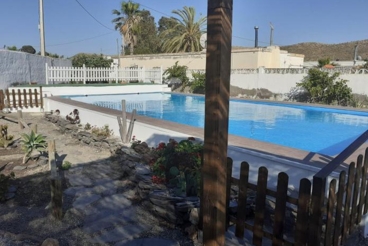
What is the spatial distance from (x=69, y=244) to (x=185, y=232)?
3.81ft

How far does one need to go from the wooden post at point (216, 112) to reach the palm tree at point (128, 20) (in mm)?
30995

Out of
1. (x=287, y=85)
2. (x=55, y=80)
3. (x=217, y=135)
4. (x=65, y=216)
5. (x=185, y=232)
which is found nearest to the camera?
(x=217, y=135)

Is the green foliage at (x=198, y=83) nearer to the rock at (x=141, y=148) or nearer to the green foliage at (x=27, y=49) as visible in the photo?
the rock at (x=141, y=148)

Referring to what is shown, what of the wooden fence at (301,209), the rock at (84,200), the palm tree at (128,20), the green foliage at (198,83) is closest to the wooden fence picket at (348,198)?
the wooden fence at (301,209)

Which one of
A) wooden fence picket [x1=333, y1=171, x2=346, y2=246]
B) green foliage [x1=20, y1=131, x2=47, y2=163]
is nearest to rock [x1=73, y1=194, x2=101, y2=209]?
green foliage [x1=20, y1=131, x2=47, y2=163]

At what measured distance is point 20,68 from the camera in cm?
1619

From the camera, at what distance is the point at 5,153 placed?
252 inches

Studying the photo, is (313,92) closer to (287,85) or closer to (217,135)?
(287,85)

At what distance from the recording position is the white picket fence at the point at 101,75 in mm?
17953

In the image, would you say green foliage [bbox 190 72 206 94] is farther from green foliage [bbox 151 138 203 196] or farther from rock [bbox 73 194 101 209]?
rock [bbox 73 194 101 209]

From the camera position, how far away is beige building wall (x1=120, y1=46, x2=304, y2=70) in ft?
69.7

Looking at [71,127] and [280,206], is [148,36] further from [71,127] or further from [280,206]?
[280,206]

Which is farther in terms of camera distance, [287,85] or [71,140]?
[287,85]

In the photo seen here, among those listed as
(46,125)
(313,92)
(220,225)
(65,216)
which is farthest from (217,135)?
(313,92)
